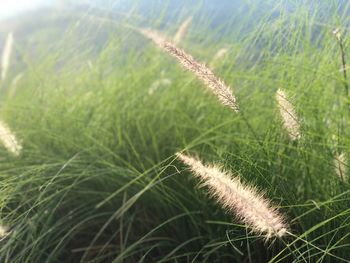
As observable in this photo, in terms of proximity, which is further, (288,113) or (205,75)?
(288,113)

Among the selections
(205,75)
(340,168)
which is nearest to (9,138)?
(205,75)

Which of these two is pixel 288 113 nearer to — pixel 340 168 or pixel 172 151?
pixel 340 168

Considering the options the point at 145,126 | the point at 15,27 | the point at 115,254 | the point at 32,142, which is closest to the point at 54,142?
the point at 32,142

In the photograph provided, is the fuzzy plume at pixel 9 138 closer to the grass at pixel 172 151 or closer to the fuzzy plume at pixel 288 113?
the grass at pixel 172 151

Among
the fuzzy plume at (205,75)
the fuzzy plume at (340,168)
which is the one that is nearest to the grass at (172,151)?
the fuzzy plume at (340,168)

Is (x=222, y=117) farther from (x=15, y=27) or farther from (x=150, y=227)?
(x=15, y=27)

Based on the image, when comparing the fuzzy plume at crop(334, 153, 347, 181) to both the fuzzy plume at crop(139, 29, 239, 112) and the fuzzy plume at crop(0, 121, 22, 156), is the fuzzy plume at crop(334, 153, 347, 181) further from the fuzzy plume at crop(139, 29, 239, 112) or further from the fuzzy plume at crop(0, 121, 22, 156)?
the fuzzy plume at crop(0, 121, 22, 156)
